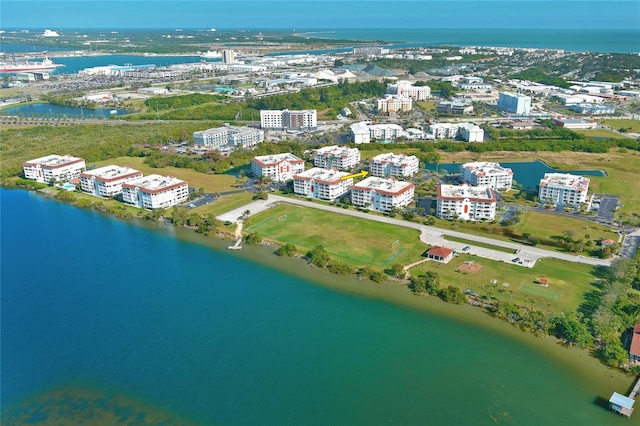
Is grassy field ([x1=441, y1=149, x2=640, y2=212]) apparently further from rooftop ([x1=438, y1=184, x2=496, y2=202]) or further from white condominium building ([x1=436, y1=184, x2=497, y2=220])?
white condominium building ([x1=436, y1=184, x2=497, y2=220])

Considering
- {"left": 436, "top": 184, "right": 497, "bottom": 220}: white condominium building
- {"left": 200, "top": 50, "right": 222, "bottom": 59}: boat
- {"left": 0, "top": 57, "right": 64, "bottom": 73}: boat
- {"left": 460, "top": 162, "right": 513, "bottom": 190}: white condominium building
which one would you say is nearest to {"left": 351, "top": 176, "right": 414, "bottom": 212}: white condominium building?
{"left": 436, "top": 184, "right": 497, "bottom": 220}: white condominium building

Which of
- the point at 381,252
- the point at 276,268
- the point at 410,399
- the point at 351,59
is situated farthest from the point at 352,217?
the point at 351,59

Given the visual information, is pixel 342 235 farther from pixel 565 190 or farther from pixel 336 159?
pixel 565 190

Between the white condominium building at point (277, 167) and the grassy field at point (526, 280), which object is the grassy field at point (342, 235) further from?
the white condominium building at point (277, 167)

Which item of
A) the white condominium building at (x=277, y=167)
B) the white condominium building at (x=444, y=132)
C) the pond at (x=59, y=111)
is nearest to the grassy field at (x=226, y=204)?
the white condominium building at (x=277, y=167)

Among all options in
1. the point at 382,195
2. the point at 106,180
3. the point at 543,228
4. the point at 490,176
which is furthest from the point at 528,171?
the point at 106,180

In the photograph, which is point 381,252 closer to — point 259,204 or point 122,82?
point 259,204
